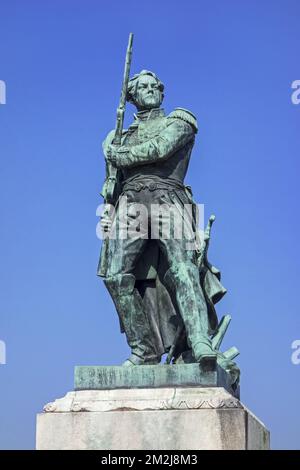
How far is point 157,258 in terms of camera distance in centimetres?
1444

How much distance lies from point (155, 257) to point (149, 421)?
2.47 metres

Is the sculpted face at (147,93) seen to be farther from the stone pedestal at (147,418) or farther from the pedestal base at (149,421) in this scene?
the pedestal base at (149,421)

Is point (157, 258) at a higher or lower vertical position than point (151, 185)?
lower

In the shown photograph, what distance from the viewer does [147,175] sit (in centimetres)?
1441

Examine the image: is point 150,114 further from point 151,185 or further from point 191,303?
point 191,303

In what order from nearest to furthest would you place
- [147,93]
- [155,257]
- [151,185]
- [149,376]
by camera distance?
1. [149,376]
2. [151,185]
3. [155,257]
4. [147,93]

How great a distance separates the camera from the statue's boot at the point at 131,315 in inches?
552

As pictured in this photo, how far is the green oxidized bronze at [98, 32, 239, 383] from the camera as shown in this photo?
45.7 ft

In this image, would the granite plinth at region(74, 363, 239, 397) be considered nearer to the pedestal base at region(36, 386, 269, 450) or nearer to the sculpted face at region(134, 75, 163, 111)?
the pedestal base at region(36, 386, 269, 450)

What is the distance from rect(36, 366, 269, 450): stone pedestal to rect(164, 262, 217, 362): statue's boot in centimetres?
55

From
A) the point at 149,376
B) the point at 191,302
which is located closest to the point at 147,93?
the point at 191,302
